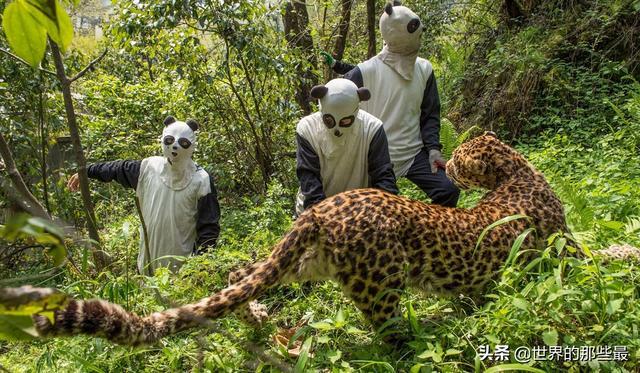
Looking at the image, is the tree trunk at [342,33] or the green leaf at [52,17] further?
the tree trunk at [342,33]

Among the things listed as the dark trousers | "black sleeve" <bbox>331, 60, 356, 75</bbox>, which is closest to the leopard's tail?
the dark trousers

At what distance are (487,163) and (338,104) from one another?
1.20 metres

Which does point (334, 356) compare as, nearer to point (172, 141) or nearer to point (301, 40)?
point (172, 141)

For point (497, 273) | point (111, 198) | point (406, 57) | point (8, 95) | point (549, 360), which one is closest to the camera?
point (549, 360)

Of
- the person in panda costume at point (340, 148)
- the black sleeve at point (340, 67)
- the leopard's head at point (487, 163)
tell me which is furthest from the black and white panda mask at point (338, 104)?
the black sleeve at point (340, 67)

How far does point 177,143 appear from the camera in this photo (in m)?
5.38

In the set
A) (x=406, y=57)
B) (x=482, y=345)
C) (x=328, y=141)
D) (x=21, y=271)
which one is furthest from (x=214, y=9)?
(x=482, y=345)

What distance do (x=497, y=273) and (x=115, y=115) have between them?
7.05 m

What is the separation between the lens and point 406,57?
5441 millimetres

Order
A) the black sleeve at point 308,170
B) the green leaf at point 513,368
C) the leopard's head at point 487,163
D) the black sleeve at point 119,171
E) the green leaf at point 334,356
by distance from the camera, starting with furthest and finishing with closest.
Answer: the black sleeve at point 119,171
the black sleeve at point 308,170
the leopard's head at point 487,163
the green leaf at point 334,356
the green leaf at point 513,368

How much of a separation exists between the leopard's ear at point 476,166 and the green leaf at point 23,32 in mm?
3636

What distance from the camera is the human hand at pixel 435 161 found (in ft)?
17.2

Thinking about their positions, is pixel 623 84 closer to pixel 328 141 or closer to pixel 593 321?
pixel 328 141

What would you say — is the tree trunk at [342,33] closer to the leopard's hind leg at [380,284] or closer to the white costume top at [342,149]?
the white costume top at [342,149]
